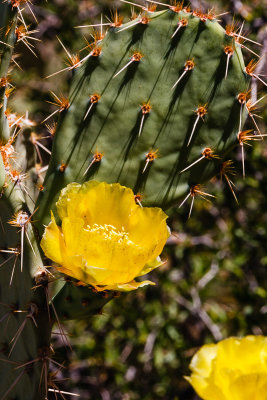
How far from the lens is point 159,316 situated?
2.65m

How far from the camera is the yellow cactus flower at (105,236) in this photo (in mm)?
1009

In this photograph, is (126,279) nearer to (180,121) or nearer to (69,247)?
(69,247)

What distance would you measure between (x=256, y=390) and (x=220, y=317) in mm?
1522

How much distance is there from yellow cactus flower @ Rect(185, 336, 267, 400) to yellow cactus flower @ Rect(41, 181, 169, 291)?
9.4 inches

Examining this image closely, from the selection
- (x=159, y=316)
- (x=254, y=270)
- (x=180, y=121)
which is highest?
(x=180, y=121)

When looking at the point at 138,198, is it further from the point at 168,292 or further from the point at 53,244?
the point at 168,292

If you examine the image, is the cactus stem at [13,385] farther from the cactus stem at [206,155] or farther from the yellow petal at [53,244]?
the cactus stem at [206,155]

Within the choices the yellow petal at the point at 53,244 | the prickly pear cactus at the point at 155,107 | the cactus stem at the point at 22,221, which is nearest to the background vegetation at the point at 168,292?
the prickly pear cactus at the point at 155,107

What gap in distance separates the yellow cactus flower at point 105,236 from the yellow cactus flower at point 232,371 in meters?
0.24

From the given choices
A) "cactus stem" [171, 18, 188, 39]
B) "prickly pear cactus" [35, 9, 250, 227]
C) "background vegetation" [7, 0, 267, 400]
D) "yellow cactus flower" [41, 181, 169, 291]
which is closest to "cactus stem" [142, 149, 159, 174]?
"prickly pear cactus" [35, 9, 250, 227]

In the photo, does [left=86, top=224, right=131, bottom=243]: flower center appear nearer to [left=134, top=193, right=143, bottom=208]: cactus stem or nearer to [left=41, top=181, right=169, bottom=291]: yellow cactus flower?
[left=41, top=181, right=169, bottom=291]: yellow cactus flower

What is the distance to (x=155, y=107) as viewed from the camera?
123 centimetres

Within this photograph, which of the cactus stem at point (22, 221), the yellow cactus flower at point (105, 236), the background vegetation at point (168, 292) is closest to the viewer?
the yellow cactus flower at point (105, 236)

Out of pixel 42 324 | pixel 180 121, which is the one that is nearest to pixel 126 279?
pixel 42 324
